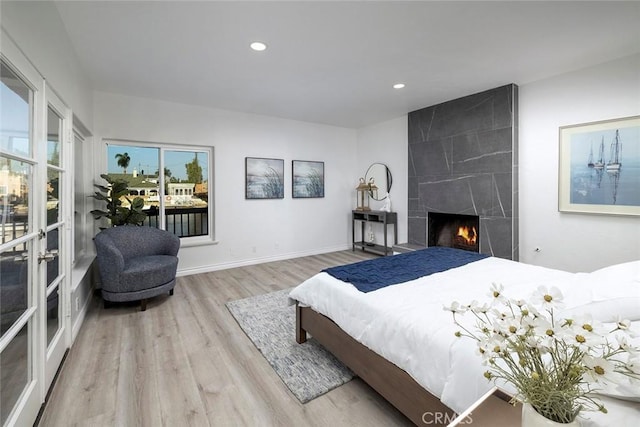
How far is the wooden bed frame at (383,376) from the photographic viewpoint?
1.32 metres

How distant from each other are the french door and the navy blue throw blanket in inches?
71.7

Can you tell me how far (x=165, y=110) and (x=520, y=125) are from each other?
16.0ft

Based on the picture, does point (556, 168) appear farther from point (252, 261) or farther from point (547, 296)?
point (252, 261)

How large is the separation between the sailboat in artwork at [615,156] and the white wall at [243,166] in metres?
3.98

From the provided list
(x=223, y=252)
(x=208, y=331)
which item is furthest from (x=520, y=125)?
(x=223, y=252)

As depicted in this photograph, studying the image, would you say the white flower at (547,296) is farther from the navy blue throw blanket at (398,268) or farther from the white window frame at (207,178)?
the white window frame at (207,178)

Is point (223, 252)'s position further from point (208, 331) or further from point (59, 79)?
point (59, 79)

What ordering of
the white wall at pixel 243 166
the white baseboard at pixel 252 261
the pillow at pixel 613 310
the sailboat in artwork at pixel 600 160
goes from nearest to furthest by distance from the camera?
the pillow at pixel 613 310 < the sailboat in artwork at pixel 600 160 < the white wall at pixel 243 166 < the white baseboard at pixel 252 261

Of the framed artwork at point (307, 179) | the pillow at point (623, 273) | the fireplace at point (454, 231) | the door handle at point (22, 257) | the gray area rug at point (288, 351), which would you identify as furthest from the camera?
the framed artwork at point (307, 179)

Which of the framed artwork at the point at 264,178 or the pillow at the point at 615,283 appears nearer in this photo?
the pillow at the point at 615,283

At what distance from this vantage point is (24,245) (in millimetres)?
1507

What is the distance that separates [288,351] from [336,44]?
2.70m

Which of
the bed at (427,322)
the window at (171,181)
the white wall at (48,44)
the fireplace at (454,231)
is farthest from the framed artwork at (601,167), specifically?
the window at (171,181)

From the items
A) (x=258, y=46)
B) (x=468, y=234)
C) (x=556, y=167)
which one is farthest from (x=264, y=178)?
(x=556, y=167)
